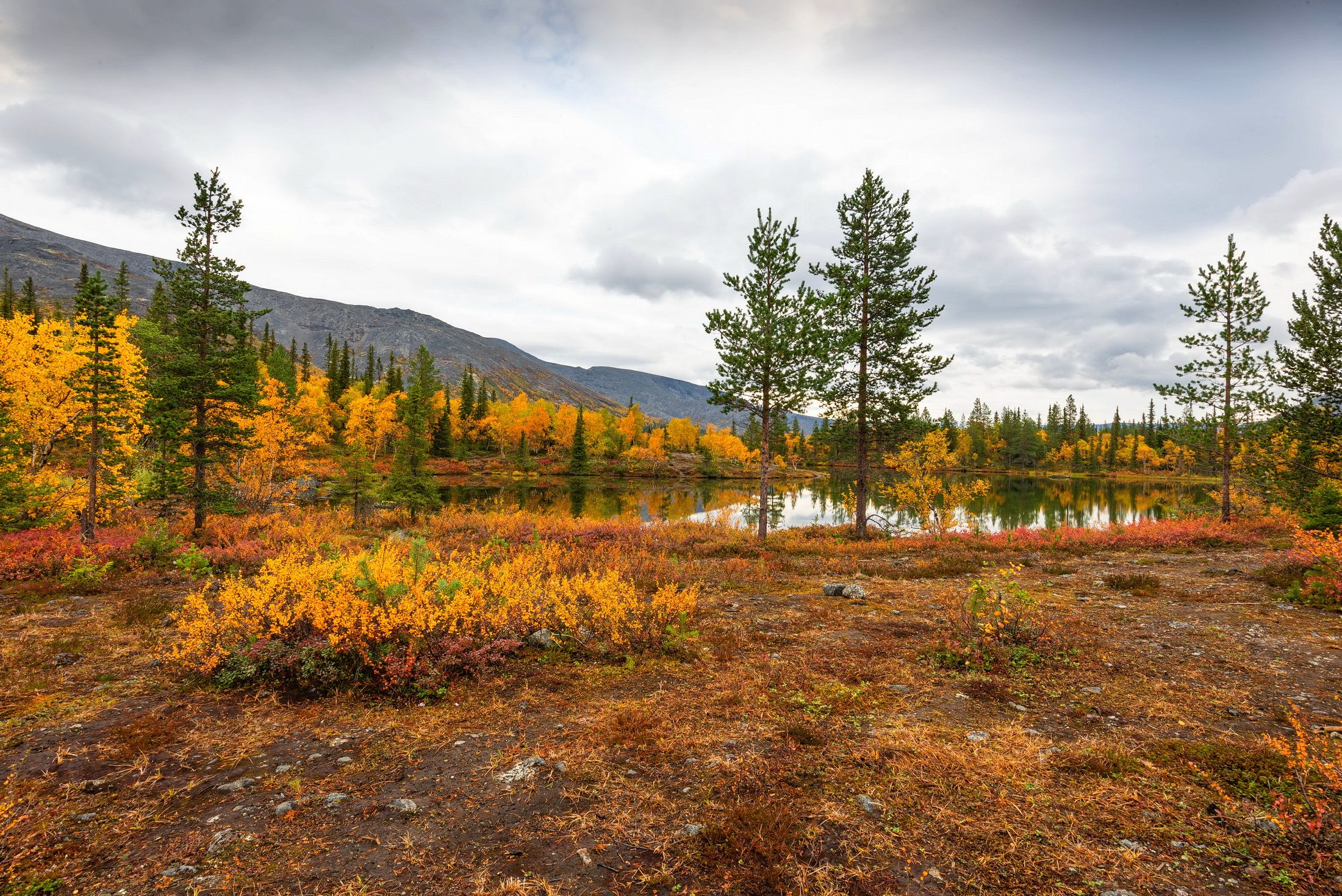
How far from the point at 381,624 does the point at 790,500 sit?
53895 mm

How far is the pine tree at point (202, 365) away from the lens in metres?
16.7

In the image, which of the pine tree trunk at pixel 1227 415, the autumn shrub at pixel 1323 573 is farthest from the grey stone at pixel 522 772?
the pine tree trunk at pixel 1227 415

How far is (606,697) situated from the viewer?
20.7ft

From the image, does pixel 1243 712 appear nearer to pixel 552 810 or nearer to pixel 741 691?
pixel 741 691

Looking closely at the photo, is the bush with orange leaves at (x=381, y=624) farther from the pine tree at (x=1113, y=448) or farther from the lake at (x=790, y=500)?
the pine tree at (x=1113, y=448)

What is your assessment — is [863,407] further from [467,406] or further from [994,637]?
[467,406]

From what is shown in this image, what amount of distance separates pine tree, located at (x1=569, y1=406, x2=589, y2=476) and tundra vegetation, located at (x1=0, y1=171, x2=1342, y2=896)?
60.8m

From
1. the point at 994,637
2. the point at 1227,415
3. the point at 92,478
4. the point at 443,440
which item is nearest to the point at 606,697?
the point at 994,637

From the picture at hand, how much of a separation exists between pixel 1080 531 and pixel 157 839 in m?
28.1

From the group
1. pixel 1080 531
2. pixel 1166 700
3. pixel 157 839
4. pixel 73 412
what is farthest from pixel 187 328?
pixel 1080 531

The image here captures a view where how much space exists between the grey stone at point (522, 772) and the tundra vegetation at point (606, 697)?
1.3 inches

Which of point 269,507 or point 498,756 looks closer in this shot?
point 498,756

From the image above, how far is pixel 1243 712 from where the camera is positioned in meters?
5.63

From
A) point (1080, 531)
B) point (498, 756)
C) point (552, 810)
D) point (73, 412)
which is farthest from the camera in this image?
point (1080, 531)
